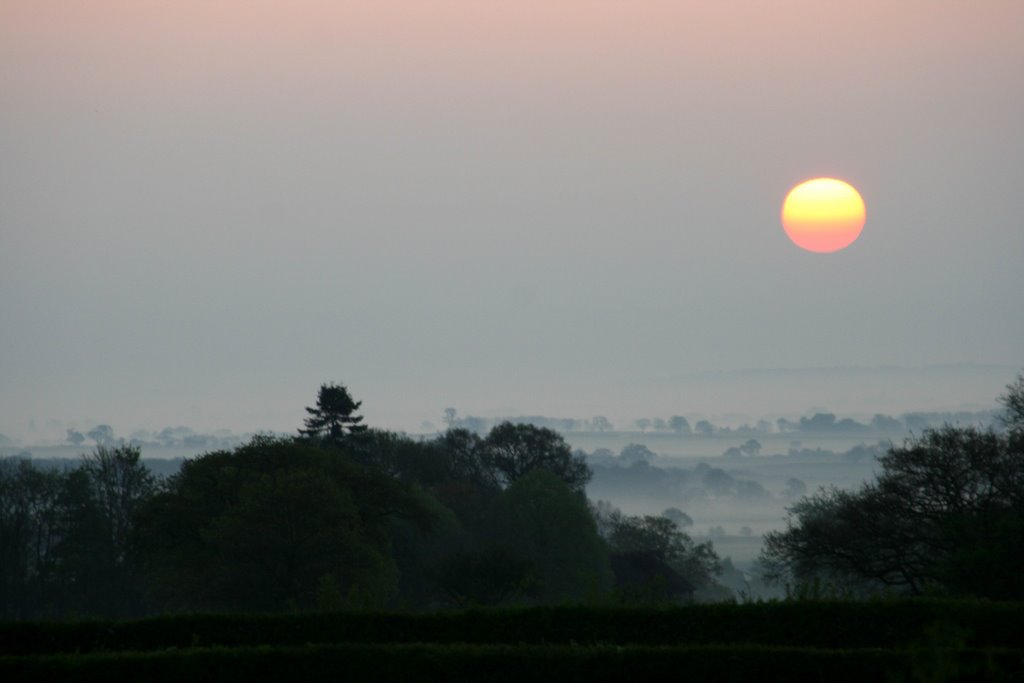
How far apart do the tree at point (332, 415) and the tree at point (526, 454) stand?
20.1m

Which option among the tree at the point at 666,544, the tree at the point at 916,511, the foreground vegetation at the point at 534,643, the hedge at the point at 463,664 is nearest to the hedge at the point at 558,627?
the foreground vegetation at the point at 534,643

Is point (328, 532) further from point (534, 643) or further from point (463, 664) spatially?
point (463, 664)

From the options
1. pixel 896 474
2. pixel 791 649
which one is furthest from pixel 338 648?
pixel 896 474

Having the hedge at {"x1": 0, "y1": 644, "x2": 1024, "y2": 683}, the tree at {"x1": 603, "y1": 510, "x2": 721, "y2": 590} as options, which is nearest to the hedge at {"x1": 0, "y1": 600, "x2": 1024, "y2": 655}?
the hedge at {"x1": 0, "y1": 644, "x2": 1024, "y2": 683}

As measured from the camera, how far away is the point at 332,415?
285ft

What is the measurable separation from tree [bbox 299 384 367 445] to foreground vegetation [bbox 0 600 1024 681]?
62272 millimetres

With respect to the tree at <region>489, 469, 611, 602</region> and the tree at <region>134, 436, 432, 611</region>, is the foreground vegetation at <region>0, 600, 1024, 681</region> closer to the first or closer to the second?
the tree at <region>134, 436, 432, 611</region>

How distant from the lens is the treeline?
153 feet

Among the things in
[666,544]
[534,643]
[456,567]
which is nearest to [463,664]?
[534,643]

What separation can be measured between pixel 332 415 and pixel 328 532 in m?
40.5

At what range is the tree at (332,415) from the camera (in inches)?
3386

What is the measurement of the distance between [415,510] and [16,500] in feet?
122

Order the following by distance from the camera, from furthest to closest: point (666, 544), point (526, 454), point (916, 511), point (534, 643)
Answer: point (666, 544)
point (526, 454)
point (916, 511)
point (534, 643)

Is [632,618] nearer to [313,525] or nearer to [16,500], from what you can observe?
[313,525]
